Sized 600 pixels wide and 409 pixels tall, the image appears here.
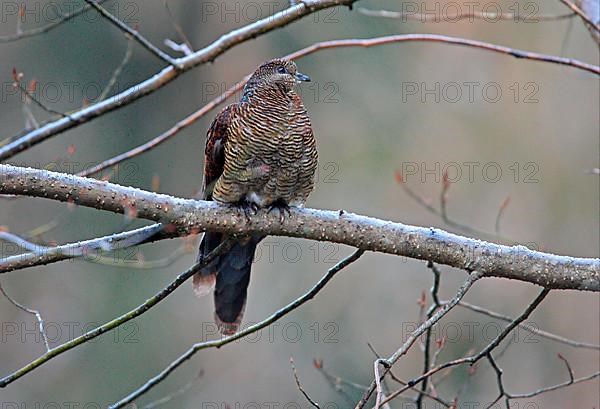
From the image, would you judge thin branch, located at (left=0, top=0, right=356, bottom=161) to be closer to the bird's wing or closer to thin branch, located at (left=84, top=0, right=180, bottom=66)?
thin branch, located at (left=84, top=0, right=180, bottom=66)

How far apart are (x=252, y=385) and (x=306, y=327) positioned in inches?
30.7

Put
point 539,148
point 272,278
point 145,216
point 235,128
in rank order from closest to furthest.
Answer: point 145,216
point 235,128
point 272,278
point 539,148

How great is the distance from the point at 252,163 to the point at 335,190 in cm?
540

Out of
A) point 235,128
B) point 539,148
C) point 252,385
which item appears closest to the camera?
point 235,128

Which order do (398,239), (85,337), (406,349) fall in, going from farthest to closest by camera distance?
(398,239)
(85,337)
(406,349)

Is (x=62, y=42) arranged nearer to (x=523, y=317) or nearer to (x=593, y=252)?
(x=593, y=252)

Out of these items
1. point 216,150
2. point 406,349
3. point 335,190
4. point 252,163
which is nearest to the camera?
point 406,349

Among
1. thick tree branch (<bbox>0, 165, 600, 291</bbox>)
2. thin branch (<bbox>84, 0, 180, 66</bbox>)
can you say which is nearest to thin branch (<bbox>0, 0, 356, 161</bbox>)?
thin branch (<bbox>84, 0, 180, 66</bbox>)

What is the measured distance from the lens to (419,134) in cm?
870

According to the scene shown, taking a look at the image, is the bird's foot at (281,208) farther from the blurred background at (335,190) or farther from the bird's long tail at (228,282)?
the blurred background at (335,190)

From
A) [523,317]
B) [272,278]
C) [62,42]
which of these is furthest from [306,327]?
[523,317]

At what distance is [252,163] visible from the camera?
3117 mm

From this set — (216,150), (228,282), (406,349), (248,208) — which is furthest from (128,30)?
(406,349)

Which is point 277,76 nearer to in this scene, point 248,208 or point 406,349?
point 248,208
